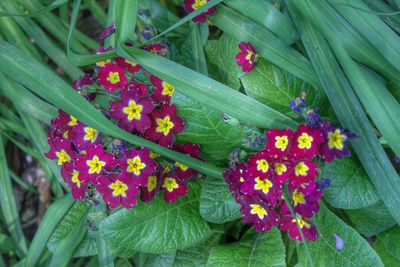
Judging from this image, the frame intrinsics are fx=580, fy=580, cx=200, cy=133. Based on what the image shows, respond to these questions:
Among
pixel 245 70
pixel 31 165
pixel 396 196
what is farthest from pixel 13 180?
pixel 396 196

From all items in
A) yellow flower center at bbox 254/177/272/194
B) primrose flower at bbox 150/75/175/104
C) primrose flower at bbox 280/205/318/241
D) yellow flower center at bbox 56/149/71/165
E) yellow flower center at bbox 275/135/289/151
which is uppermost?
primrose flower at bbox 150/75/175/104

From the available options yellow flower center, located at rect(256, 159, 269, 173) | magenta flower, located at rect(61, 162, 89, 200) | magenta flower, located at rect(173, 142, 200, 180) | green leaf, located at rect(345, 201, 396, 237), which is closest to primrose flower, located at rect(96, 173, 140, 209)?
magenta flower, located at rect(61, 162, 89, 200)

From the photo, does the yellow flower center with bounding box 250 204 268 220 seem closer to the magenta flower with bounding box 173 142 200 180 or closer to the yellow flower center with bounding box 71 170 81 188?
the magenta flower with bounding box 173 142 200 180

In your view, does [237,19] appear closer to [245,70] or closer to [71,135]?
[245,70]

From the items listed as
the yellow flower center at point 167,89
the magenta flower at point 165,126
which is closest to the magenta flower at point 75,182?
the magenta flower at point 165,126

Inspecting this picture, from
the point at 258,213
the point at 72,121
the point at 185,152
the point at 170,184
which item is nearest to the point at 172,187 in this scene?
the point at 170,184

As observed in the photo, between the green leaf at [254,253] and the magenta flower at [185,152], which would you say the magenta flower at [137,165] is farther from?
the green leaf at [254,253]

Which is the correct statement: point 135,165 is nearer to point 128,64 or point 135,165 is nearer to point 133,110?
point 133,110
